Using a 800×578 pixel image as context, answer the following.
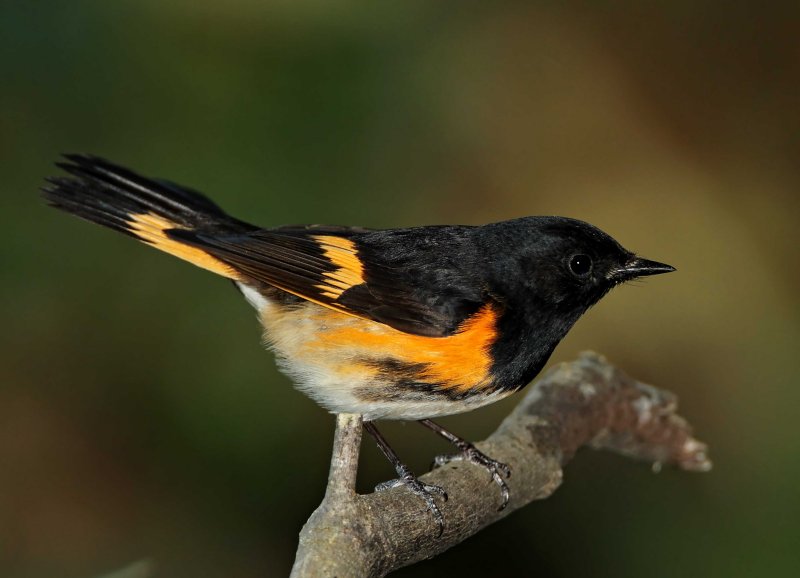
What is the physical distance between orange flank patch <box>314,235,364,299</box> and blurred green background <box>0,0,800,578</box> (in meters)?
1.09

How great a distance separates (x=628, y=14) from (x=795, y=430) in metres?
1.99

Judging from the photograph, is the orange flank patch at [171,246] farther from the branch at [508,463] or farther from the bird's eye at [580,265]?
the bird's eye at [580,265]

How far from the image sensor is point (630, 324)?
438 centimetres

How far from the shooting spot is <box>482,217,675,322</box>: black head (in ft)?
9.32

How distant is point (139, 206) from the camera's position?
10.1 feet

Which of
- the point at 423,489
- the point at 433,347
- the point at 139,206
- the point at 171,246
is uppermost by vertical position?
the point at 139,206

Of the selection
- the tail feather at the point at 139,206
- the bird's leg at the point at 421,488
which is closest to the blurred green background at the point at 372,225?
the tail feather at the point at 139,206

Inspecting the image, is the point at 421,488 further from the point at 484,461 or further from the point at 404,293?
the point at 404,293

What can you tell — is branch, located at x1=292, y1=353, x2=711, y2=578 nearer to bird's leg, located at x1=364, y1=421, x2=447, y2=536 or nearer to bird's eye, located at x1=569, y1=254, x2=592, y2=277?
bird's leg, located at x1=364, y1=421, x2=447, y2=536

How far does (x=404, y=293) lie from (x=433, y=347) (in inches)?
7.7

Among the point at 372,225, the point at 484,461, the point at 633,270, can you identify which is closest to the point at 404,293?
the point at 484,461

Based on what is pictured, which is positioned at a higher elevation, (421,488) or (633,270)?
(633,270)

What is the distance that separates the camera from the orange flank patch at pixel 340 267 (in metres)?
2.81

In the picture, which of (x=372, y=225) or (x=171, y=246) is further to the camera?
(x=372, y=225)
